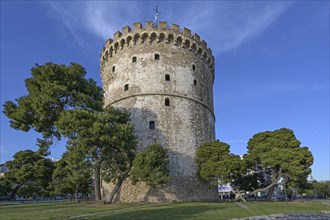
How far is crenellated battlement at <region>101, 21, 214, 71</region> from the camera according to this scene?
83.5 ft

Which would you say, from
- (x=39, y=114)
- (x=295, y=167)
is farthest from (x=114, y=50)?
(x=295, y=167)

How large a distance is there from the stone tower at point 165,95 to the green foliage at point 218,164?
1156mm

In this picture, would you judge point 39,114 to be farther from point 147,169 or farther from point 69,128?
point 147,169

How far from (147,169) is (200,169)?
653 cm

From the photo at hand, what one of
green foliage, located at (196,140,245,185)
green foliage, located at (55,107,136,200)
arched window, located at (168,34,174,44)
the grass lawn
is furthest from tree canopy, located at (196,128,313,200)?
arched window, located at (168,34,174,44)

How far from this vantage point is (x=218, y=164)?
21500 mm

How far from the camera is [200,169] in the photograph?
23625 millimetres

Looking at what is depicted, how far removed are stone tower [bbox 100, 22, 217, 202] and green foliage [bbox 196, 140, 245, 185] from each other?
1156 millimetres

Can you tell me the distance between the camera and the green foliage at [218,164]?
21.2m

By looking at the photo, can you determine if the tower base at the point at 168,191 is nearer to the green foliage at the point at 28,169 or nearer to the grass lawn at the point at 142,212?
the grass lawn at the point at 142,212

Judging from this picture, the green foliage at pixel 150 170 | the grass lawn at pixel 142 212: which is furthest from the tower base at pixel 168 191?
the grass lawn at pixel 142 212

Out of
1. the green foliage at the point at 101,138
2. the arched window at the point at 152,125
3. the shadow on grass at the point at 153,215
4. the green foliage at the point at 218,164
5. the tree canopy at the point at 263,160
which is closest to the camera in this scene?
the shadow on grass at the point at 153,215

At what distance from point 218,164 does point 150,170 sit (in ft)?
17.8

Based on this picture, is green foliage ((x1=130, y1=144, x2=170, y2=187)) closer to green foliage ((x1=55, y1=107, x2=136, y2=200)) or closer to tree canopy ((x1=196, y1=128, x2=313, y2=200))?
green foliage ((x1=55, y1=107, x2=136, y2=200))
